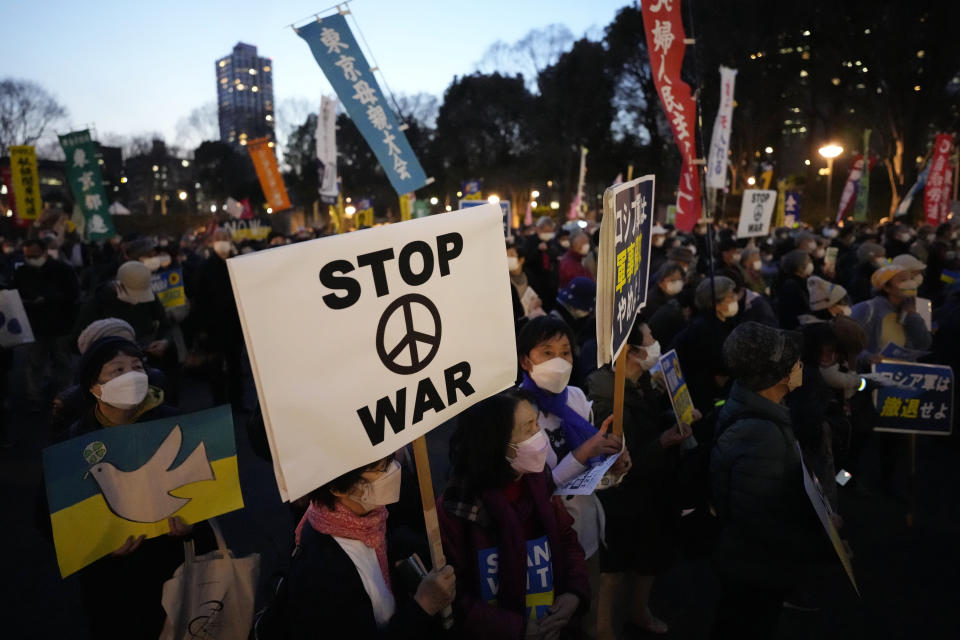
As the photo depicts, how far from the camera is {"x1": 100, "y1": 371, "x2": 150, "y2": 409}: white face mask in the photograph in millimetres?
2777

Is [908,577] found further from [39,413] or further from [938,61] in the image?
[938,61]

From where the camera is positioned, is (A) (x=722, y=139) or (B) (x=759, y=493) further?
(A) (x=722, y=139)

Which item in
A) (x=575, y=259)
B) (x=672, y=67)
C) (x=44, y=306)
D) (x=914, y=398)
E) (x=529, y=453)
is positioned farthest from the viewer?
Answer: (x=575, y=259)

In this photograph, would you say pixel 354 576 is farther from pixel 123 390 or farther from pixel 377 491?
pixel 123 390

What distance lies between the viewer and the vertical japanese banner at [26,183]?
48.6ft

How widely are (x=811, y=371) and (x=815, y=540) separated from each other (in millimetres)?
1324

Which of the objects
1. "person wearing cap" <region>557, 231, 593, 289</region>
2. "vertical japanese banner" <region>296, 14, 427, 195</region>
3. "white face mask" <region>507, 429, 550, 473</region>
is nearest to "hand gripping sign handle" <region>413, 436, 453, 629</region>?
"white face mask" <region>507, 429, 550, 473</region>

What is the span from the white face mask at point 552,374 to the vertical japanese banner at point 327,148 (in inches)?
456

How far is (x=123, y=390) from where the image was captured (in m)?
2.79

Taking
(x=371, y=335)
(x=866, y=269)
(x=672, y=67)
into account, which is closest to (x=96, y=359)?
(x=371, y=335)

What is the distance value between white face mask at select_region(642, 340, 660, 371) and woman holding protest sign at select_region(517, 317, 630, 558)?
49 centimetres

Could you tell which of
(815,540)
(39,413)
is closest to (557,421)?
(815,540)

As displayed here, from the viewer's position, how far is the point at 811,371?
12.1 ft

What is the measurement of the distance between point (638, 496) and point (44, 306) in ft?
24.9
